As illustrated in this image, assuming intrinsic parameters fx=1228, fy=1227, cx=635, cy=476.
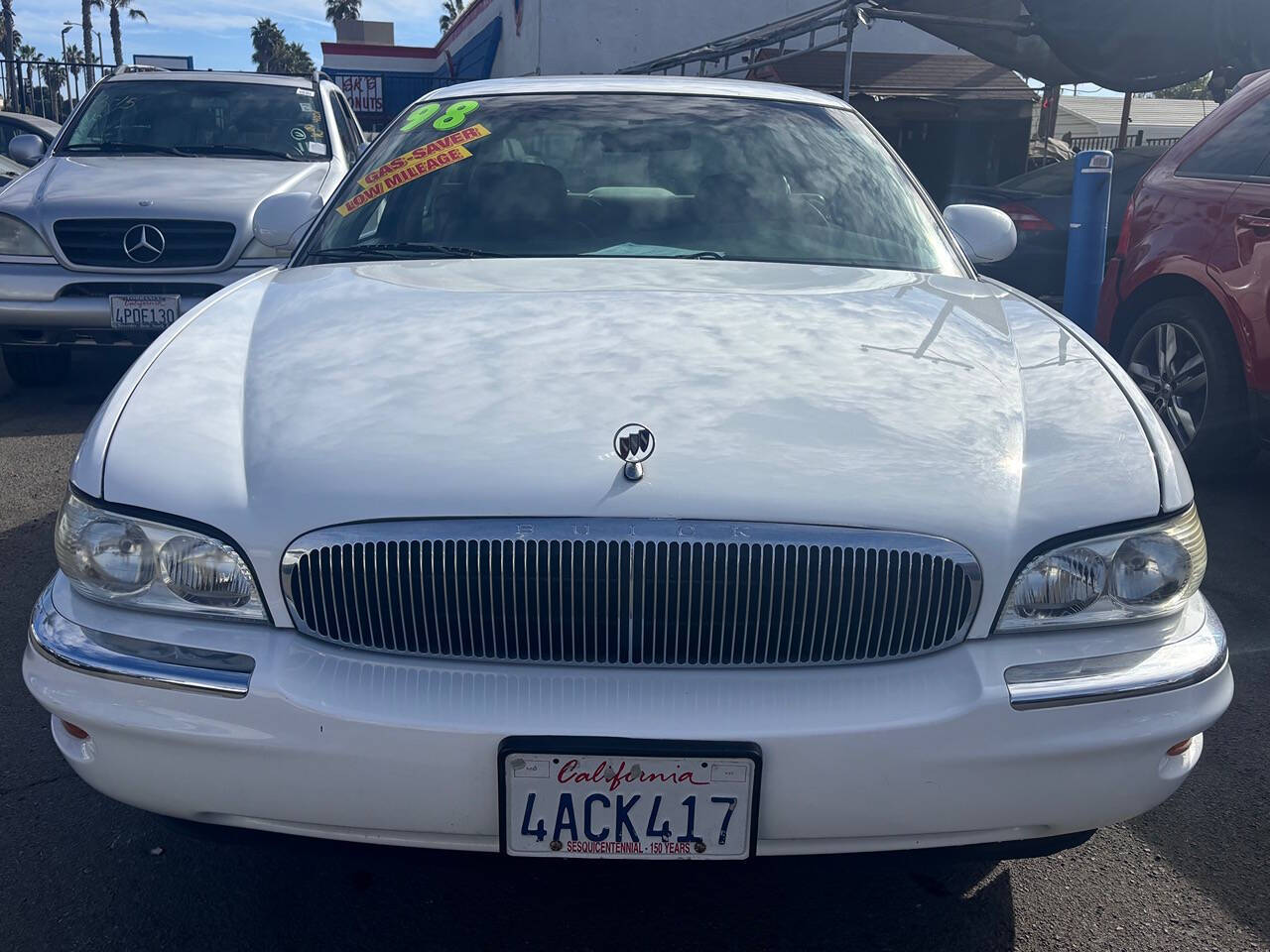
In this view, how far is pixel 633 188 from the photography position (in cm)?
333

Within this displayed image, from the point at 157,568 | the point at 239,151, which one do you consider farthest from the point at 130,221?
the point at 157,568

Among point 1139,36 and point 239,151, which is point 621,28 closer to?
point 1139,36

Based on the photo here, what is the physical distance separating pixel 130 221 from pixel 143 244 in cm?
13

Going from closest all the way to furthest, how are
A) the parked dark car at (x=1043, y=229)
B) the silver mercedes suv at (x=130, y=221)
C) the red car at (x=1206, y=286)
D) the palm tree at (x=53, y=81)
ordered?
the red car at (x=1206, y=286) → the silver mercedes suv at (x=130, y=221) → the parked dark car at (x=1043, y=229) → the palm tree at (x=53, y=81)

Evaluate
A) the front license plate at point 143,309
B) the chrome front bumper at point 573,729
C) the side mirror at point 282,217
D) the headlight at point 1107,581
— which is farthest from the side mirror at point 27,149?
the headlight at point 1107,581

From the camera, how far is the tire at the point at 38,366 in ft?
21.5

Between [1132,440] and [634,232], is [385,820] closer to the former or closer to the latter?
[1132,440]

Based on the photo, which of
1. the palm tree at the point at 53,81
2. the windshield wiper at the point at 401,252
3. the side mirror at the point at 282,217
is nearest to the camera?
the windshield wiper at the point at 401,252

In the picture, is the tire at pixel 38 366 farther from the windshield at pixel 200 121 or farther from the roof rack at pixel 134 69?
the roof rack at pixel 134 69

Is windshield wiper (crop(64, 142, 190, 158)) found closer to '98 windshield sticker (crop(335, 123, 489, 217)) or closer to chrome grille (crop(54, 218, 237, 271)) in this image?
chrome grille (crop(54, 218, 237, 271))

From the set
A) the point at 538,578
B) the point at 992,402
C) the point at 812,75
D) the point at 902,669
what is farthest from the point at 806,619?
the point at 812,75

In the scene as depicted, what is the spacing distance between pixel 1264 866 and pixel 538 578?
5.50 ft

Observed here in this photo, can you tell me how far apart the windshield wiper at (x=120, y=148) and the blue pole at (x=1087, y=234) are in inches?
200

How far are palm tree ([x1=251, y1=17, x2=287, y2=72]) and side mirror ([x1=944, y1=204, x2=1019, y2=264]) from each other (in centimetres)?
7961
